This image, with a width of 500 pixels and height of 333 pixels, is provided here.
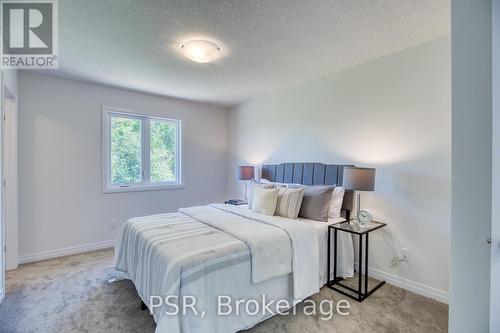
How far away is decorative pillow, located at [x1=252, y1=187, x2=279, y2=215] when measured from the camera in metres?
2.84

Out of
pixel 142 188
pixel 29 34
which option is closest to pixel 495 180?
pixel 29 34

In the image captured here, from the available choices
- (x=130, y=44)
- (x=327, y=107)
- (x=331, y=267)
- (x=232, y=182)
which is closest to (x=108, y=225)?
(x=232, y=182)

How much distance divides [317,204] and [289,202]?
320mm

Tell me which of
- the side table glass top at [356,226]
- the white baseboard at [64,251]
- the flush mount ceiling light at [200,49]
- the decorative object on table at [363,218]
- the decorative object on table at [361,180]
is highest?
the flush mount ceiling light at [200,49]

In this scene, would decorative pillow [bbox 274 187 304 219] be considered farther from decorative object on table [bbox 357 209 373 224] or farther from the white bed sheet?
the white bed sheet

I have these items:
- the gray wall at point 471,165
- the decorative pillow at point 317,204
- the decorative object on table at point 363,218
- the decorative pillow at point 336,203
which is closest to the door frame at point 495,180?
the gray wall at point 471,165

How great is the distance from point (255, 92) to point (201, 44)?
1832 millimetres

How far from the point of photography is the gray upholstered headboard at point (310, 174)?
9.54ft

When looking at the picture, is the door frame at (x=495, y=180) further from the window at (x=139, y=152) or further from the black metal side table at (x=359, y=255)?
the window at (x=139, y=152)

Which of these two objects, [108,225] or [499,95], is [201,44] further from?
[108,225]

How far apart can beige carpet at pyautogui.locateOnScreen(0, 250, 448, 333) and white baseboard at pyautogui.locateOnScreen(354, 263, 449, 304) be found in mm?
65

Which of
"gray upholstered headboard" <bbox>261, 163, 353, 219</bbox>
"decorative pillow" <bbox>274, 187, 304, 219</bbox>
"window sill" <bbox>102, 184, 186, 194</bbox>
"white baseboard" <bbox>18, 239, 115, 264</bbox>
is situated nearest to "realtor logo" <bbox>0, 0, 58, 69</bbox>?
"window sill" <bbox>102, 184, 186, 194</bbox>

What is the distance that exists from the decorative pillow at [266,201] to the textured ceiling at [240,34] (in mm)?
1579

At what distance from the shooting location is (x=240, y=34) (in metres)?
2.22
